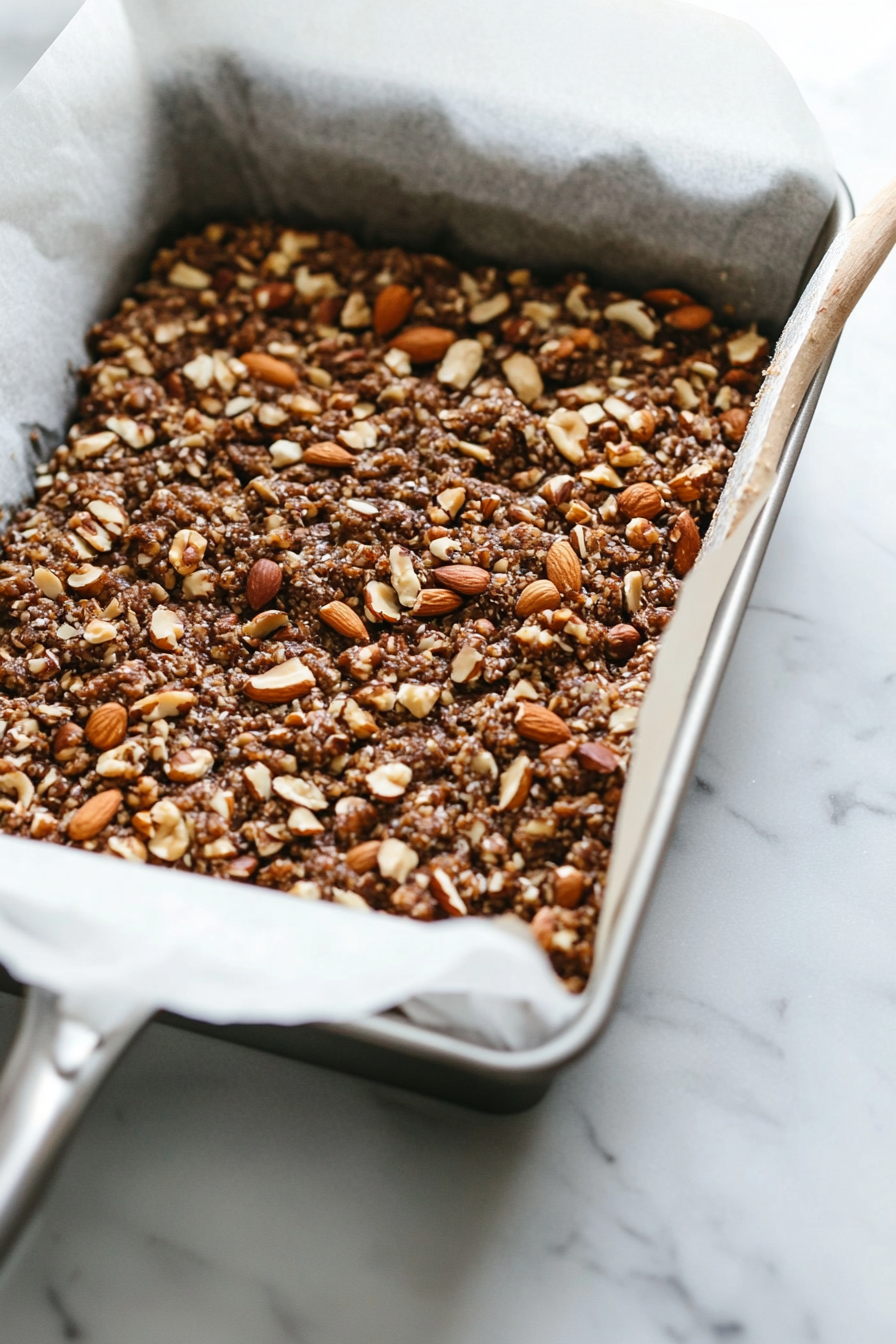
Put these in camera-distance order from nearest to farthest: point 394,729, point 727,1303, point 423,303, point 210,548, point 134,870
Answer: point 134,870
point 727,1303
point 394,729
point 210,548
point 423,303

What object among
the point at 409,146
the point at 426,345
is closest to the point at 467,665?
the point at 426,345

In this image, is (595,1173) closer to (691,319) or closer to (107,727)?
(107,727)

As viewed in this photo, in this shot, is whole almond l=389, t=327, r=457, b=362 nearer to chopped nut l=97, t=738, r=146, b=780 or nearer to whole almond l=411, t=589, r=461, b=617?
whole almond l=411, t=589, r=461, b=617

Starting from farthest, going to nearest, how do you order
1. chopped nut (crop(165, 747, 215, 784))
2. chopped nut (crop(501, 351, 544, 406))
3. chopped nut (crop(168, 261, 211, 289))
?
chopped nut (crop(168, 261, 211, 289)), chopped nut (crop(501, 351, 544, 406)), chopped nut (crop(165, 747, 215, 784))

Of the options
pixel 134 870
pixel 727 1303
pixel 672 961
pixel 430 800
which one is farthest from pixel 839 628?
pixel 134 870

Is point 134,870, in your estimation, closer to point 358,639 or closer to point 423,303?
point 358,639

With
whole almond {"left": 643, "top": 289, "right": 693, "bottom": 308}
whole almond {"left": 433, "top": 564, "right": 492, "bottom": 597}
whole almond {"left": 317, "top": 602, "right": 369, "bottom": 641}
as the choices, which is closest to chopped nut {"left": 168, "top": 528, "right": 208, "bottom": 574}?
whole almond {"left": 317, "top": 602, "right": 369, "bottom": 641}
